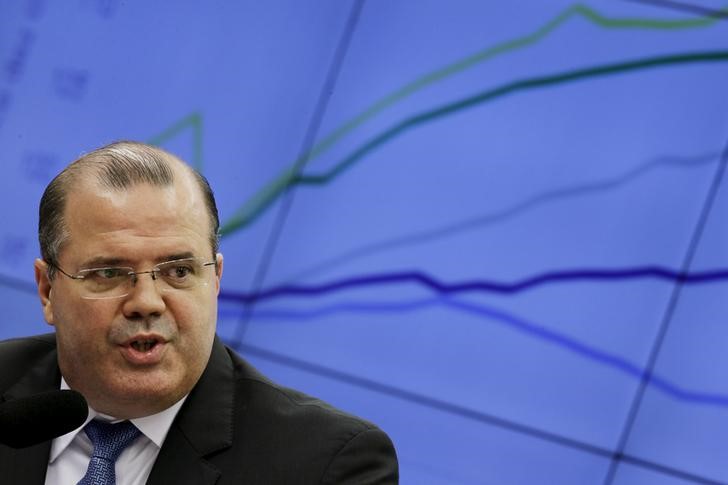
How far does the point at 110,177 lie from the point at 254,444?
456 mm

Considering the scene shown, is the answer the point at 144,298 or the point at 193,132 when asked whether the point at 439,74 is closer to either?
the point at 193,132

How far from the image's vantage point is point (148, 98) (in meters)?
3.29

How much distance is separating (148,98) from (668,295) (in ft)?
5.06

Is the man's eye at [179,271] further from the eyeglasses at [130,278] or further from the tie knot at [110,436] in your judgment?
the tie knot at [110,436]

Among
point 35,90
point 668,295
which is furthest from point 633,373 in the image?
point 35,90

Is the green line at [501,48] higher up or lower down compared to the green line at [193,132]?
higher up

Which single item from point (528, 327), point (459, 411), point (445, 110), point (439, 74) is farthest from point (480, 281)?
point (439, 74)

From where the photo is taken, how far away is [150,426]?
5.74 feet

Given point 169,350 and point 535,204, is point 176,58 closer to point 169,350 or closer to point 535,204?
point 535,204

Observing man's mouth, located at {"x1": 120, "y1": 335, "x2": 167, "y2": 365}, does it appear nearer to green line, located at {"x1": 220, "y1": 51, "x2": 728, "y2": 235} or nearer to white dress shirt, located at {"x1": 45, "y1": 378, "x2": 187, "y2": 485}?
white dress shirt, located at {"x1": 45, "y1": 378, "x2": 187, "y2": 485}

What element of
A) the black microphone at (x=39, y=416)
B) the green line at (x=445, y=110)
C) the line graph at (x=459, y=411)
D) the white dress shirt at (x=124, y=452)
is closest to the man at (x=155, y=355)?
the white dress shirt at (x=124, y=452)

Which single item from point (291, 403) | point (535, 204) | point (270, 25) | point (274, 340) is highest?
point (270, 25)

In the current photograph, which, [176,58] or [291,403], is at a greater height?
[176,58]

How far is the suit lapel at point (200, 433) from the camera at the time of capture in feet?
5.56
